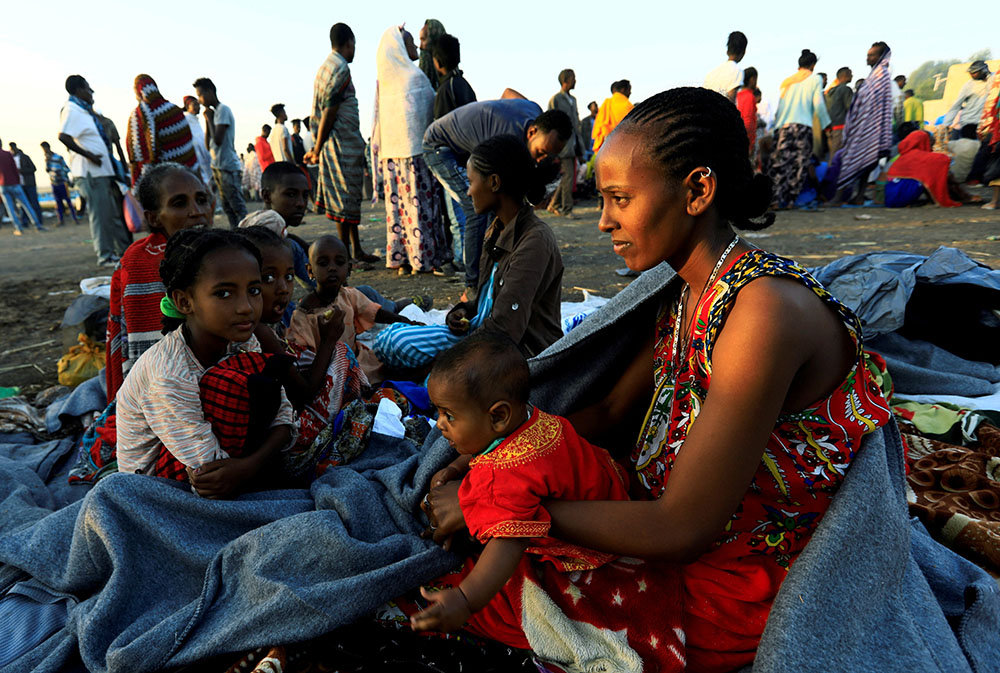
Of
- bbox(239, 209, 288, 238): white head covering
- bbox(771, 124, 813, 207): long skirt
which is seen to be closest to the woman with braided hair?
bbox(239, 209, 288, 238): white head covering

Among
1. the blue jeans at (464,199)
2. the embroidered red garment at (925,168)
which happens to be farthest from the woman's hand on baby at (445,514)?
the embroidered red garment at (925,168)

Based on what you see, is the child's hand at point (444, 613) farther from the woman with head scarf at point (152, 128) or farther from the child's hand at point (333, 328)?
the woman with head scarf at point (152, 128)

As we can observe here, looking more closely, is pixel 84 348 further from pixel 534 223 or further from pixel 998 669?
pixel 998 669

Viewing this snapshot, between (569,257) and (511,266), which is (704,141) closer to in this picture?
(511,266)

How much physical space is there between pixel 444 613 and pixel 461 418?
1.54ft

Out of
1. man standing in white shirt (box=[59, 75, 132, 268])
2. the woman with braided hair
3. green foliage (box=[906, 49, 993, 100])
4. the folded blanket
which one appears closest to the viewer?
the woman with braided hair

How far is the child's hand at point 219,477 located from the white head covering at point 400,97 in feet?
16.4

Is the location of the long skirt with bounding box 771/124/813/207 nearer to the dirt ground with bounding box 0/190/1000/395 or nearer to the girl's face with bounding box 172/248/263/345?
the dirt ground with bounding box 0/190/1000/395

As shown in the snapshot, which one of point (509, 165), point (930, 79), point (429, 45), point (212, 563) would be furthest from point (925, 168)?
point (930, 79)

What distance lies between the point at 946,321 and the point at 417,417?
9.84 ft

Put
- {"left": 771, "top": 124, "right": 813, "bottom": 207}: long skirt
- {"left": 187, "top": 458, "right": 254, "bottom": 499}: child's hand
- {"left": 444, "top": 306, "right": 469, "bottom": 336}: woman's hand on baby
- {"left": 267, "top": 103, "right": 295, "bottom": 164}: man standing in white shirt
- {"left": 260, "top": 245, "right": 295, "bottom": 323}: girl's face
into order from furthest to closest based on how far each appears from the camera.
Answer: {"left": 267, "top": 103, "right": 295, "bottom": 164}: man standing in white shirt < {"left": 771, "top": 124, "right": 813, "bottom": 207}: long skirt < {"left": 444, "top": 306, "right": 469, "bottom": 336}: woman's hand on baby < {"left": 260, "top": 245, "right": 295, "bottom": 323}: girl's face < {"left": 187, "top": 458, "right": 254, "bottom": 499}: child's hand

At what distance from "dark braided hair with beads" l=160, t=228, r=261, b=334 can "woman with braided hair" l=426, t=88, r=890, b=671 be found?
1331 millimetres

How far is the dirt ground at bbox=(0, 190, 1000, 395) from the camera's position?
16.4 ft

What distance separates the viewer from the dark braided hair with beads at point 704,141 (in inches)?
50.1
